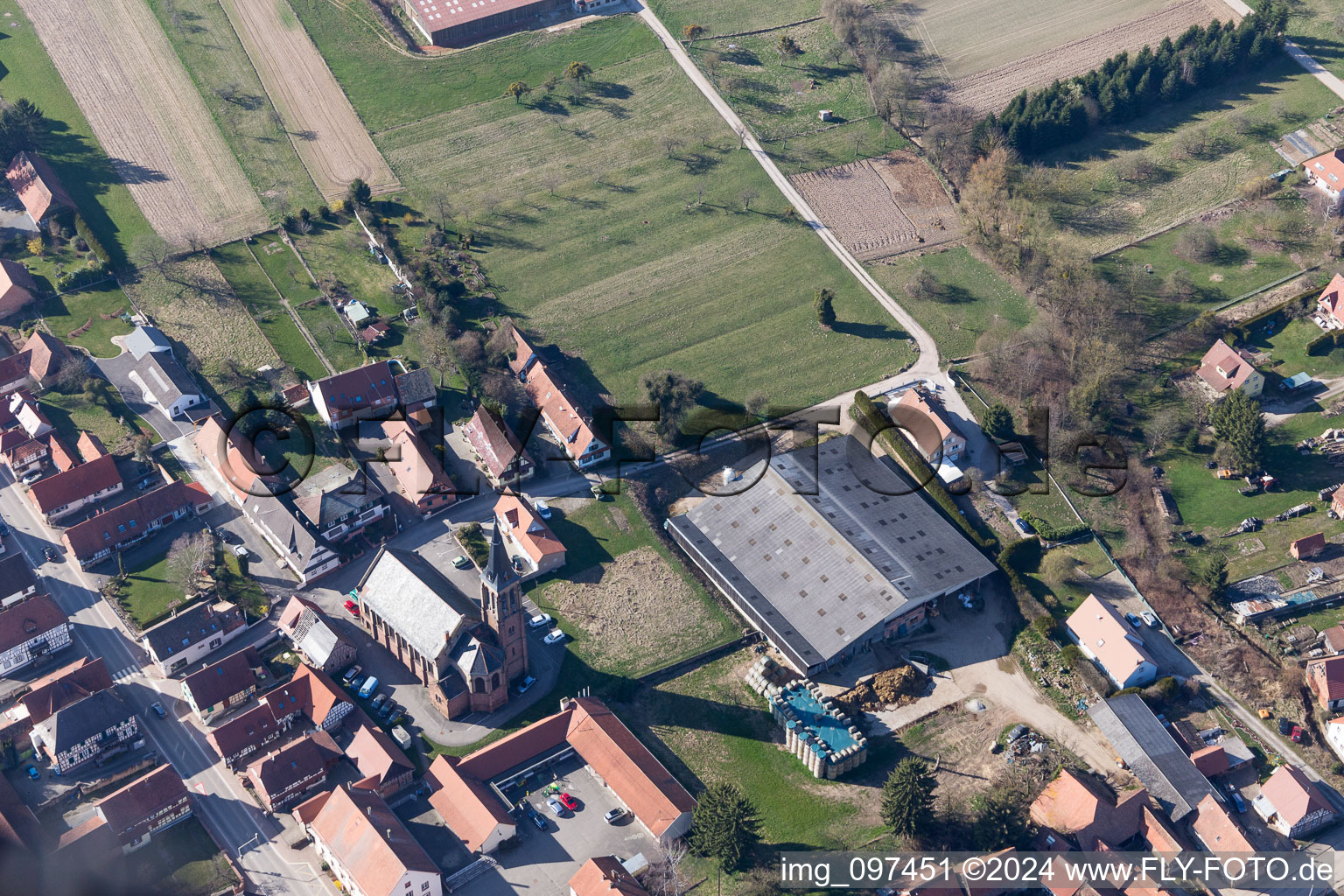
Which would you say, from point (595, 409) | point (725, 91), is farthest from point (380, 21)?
point (595, 409)

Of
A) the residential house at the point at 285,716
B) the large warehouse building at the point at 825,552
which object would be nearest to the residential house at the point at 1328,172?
the large warehouse building at the point at 825,552

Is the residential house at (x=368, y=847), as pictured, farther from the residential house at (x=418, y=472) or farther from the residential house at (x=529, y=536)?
the residential house at (x=418, y=472)

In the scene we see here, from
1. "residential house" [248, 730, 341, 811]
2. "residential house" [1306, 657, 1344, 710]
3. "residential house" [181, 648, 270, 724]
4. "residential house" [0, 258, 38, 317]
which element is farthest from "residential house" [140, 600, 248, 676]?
"residential house" [1306, 657, 1344, 710]

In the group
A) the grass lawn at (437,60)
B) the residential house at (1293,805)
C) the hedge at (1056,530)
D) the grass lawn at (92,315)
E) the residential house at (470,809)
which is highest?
the grass lawn at (437,60)

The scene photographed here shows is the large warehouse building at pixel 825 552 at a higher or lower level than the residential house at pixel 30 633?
lower

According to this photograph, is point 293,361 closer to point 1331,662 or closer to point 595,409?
point 595,409

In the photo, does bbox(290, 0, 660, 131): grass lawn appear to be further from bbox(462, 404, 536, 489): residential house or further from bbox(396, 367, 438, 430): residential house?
bbox(462, 404, 536, 489): residential house
